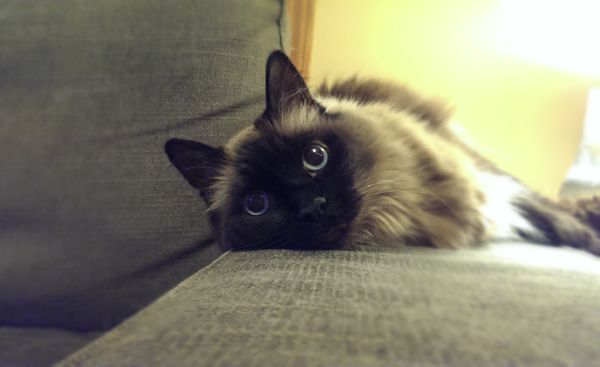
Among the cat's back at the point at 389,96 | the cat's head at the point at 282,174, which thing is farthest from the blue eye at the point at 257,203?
the cat's back at the point at 389,96

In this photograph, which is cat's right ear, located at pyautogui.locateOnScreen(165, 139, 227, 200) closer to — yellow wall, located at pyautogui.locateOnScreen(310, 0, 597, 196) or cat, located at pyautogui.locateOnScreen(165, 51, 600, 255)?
cat, located at pyautogui.locateOnScreen(165, 51, 600, 255)

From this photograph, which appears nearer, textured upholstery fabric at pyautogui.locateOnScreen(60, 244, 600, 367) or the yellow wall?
textured upholstery fabric at pyautogui.locateOnScreen(60, 244, 600, 367)

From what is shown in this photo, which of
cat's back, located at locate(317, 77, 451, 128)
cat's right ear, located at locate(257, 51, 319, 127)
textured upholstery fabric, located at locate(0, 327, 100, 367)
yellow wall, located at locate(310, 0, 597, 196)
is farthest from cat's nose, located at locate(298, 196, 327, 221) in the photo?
yellow wall, located at locate(310, 0, 597, 196)

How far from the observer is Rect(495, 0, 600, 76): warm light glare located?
177cm

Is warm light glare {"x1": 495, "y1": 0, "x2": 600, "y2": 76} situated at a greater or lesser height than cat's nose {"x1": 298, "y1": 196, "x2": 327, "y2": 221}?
greater

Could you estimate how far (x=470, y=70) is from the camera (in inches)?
80.4

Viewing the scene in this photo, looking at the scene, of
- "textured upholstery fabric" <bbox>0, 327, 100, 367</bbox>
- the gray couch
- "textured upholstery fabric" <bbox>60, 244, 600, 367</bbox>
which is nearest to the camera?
"textured upholstery fabric" <bbox>60, 244, 600, 367</bbox>

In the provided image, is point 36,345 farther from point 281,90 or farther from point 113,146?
point 281,90

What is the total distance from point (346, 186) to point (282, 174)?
0.14 meters

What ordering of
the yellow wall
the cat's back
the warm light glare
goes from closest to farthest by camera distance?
the cat's back → the warm light glare → the yellow wall

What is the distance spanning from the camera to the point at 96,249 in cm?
123

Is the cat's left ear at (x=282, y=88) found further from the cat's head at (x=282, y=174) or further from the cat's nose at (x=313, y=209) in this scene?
the cat's nose at (x=313, y=209)

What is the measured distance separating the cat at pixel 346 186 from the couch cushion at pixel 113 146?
0.51 feet

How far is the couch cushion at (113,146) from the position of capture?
122cm
